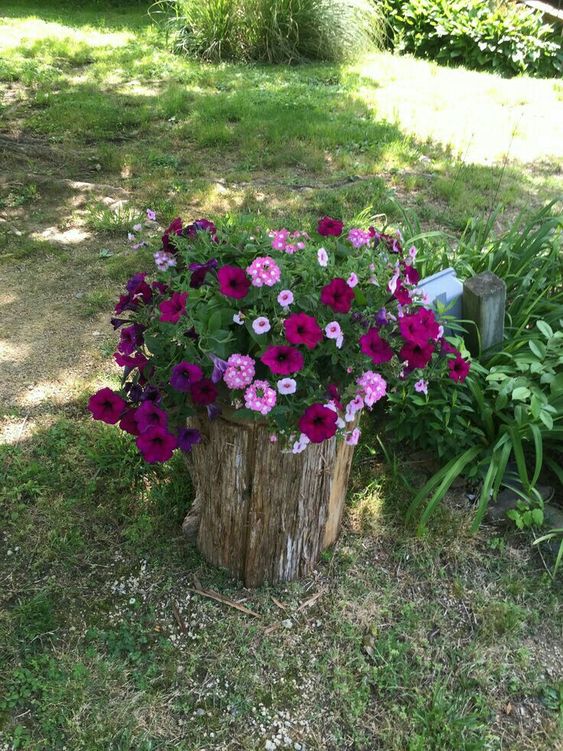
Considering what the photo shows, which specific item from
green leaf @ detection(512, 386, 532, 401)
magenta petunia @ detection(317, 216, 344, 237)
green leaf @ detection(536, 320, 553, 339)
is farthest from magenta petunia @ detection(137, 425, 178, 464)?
green leaf @ detection(536, 320, 553, 339)

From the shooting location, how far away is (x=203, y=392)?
1637mm

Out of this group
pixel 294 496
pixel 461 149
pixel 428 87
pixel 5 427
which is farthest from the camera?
pixel 428 87

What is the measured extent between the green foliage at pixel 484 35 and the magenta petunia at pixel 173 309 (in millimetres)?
7973

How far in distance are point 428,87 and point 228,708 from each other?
7026mm

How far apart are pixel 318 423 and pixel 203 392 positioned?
30 cm

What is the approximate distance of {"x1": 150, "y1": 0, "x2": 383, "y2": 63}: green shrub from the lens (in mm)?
7684

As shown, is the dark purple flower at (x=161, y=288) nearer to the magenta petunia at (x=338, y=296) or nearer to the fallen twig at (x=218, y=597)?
the magenta petunia at (x=338, y=296)

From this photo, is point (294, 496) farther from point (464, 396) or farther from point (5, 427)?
point (5, 427)

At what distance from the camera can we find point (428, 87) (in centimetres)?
720

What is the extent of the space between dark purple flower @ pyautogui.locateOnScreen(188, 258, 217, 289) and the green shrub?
6.90m

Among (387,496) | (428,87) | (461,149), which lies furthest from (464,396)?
(428,87)

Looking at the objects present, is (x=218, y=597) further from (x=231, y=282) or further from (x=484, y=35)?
(x=484, y=35)

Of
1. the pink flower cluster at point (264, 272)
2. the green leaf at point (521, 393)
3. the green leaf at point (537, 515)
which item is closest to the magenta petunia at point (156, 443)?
the pink flower cluster at point (264, 272)

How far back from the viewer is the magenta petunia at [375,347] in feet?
5.54
